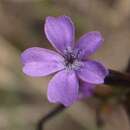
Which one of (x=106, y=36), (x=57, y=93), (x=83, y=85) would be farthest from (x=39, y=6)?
(x=57, y=93)

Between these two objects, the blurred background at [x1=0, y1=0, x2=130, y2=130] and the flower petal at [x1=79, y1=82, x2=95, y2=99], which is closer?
the flower petal at [x1=79, y1=82, x2=95, y2=99]

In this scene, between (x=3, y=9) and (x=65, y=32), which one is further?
(x=3, y=9)

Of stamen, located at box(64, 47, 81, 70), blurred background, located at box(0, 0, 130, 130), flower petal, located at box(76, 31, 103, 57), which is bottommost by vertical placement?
blurred background, located at box(0, 0, 130, 130)

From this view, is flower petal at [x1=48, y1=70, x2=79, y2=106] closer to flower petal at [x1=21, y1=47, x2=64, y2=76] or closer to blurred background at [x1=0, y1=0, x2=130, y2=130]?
flower petal at [x1=21, y1=47, x2=64, y2=76]

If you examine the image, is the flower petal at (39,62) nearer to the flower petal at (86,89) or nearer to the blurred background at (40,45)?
the flower petal at (86,89)

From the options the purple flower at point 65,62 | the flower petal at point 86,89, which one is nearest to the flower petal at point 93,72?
the purple flower at point 65,62

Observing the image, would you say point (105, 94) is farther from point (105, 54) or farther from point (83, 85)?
point (105, 54)

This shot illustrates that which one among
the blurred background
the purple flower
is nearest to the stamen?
the purple flower
